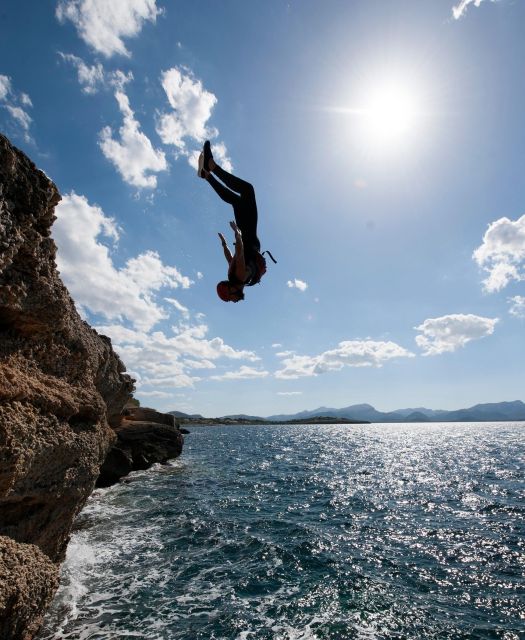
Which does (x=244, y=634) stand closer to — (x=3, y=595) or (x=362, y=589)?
(x=362, y=589)

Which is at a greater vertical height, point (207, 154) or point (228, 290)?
point (207, 154)

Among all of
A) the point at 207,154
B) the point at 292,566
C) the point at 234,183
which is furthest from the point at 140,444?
the point at 207,154

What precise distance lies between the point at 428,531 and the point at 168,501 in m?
13.2

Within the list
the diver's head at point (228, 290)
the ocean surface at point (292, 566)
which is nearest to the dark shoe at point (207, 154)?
the diver's head at point (228, 290)

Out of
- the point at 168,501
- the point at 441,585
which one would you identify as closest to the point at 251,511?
the point at 168,501

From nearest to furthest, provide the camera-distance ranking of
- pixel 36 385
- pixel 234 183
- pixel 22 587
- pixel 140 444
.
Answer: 1. pixel 22 587
2. pixel 36 385
3. pixel 234 183
4. pixel 140 444

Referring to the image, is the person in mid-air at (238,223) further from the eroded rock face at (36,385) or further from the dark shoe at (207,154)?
the eroded rock face at (36,385)

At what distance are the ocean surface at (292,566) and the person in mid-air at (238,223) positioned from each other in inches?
318

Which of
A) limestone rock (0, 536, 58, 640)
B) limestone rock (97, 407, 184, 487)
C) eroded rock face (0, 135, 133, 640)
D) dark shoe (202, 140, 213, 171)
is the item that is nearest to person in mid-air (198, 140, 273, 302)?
dark shoe (202, 140, 213, 171)

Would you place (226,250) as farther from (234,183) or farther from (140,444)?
(140,444)

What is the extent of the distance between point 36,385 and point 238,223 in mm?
5327

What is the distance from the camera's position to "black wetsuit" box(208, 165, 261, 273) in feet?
25.9

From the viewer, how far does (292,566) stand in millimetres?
12117

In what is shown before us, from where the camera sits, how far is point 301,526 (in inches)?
642
